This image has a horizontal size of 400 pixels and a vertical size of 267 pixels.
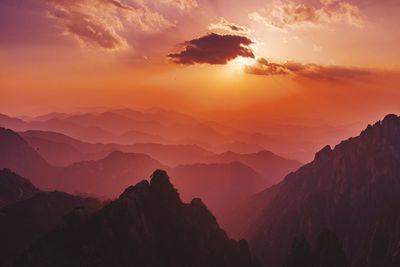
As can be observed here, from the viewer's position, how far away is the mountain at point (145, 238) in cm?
10494

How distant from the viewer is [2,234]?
531 feet

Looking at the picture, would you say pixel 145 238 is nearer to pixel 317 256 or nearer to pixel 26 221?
pixel 317 256

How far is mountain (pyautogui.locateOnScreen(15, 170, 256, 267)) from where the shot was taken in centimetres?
10494

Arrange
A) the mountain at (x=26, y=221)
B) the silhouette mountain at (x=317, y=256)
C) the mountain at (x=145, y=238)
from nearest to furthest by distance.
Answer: the mountain at (x=145, y=238), the silhouette mountain at (x=317, y=256), the mountain at (x=26, y=221)

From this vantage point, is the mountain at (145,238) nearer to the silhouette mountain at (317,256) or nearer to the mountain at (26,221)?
the silhouette mountain at (317,256)

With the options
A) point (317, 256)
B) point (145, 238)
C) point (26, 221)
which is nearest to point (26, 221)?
point (26, 221)

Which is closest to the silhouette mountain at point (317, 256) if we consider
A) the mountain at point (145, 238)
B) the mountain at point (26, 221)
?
the mountain at point (145, 238)

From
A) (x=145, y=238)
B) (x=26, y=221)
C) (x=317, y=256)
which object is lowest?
(x=317, y=256)

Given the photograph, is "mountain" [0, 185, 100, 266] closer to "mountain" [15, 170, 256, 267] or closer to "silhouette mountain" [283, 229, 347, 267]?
"mountain" [15, 170, 256, 267]

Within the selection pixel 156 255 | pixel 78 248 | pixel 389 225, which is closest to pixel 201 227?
pixel 156 255

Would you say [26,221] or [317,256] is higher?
[26,221]

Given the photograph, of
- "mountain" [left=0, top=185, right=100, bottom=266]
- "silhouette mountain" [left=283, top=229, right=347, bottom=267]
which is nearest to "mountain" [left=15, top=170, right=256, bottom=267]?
"silhouette mountain" [left=283, top=229, right=347, bottom=267]

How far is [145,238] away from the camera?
119m

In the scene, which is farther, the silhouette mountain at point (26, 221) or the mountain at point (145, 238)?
the silhouette mountain at point (26, 221)
